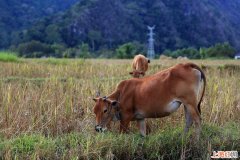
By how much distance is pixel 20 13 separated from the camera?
4559 centimetres

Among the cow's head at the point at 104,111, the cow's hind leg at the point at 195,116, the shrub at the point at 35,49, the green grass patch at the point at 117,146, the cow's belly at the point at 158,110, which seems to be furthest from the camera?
the shrub at the point at 35,49

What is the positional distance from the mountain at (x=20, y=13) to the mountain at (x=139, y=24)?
2867 mm

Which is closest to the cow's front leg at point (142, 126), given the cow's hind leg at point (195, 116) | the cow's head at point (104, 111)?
the cow's head at point (104, 111)

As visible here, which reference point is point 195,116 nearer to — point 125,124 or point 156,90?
point 156,90

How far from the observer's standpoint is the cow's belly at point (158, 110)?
5.82 m

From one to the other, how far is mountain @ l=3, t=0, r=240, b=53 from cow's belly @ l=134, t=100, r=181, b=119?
36.0 metres

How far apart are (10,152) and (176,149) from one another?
2.15 m

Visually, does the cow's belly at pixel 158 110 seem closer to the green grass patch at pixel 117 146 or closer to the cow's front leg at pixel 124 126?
the cow's front leg at pixel 124 126

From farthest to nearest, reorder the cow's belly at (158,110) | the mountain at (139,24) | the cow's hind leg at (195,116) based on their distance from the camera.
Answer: the mountain at (139,24)
the cow's belly at (158,110)
the cow's hind leg at (195,116)

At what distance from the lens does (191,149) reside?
551cm

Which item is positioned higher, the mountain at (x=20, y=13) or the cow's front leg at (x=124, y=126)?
the mountain at (x=20, y=13)

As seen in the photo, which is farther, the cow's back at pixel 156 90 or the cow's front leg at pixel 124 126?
the cow's front leg at pixel 124 126

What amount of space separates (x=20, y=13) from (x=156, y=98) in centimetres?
4193

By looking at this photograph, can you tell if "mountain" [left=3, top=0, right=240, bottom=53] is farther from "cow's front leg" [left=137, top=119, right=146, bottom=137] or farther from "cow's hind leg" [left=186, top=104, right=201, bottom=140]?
"cow's hind leg" [left=186, top=104, right=201, bottom=140]
